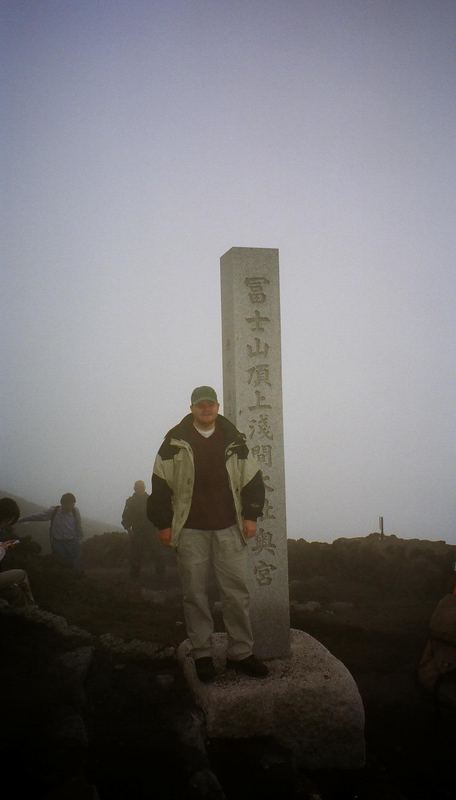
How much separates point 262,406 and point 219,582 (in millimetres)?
1856

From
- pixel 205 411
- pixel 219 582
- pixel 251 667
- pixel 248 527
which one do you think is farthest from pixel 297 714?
pixel 205 411

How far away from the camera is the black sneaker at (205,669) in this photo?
436 cm

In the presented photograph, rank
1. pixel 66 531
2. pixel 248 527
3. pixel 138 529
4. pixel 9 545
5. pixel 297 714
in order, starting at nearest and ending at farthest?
pixel 297 714 < pixel 248 527 < pixel 9 545 < pixel 66 531 < pixel 138 529

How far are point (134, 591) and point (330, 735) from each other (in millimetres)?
6058

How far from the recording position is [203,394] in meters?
4.48

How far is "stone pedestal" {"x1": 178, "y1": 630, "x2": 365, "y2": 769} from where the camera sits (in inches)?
162

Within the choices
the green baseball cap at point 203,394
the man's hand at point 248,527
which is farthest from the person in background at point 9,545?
the man's hand at point 248,527

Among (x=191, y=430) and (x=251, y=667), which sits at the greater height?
(x=191, y=430)

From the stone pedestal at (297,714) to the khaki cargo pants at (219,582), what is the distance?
13.3 inches

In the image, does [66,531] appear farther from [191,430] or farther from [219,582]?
[191,430]

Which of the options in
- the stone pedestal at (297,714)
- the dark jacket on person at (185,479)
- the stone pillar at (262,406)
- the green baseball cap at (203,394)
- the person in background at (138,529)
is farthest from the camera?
the person in background at (138,529)

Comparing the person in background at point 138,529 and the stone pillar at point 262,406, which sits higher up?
the stone pillar at point 262,406

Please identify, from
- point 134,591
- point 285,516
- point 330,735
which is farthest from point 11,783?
point 134,591

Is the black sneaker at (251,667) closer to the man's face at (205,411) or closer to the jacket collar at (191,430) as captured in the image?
the jacket collar at (191,430)
